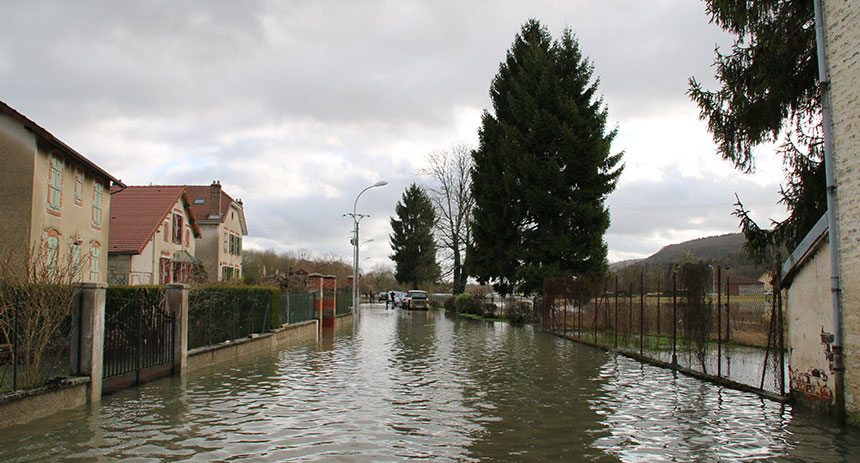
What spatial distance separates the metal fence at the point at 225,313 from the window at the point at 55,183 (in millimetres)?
9177

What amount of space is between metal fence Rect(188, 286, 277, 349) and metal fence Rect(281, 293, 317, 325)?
2549 mm

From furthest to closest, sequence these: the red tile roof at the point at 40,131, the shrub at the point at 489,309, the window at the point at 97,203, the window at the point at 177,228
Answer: the shrub at the point at 489,309 < the window at the point at 177,228 < the window at the point at 97,203 < the red tile roof at the point at 40,131

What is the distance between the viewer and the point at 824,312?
31.0 ft

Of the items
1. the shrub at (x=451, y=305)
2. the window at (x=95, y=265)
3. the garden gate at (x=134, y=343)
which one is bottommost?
the shrub at (x=451, y=305)

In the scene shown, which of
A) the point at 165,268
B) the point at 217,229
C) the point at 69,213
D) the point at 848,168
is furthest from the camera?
the point at 217,229

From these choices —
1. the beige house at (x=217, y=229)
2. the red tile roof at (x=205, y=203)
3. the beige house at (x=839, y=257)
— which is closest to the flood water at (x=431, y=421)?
the beige house at (x=839, y=257)

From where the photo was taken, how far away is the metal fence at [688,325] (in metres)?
13.1

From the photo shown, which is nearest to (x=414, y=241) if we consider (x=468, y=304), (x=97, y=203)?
(x=468, y=304)

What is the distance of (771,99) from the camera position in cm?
1255

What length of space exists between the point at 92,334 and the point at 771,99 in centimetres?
1255

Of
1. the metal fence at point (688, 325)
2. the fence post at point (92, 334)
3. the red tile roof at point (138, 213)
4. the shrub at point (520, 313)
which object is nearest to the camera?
the fence post at point (92, 334)

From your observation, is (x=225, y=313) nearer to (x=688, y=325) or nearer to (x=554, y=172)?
(x=688, y=325)

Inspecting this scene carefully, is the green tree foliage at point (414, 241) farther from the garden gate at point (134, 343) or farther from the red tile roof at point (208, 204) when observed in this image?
the garden gate at point (134, 343)

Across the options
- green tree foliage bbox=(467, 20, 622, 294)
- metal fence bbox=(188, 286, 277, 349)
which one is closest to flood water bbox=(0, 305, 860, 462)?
metal fence bbox=(188, 286, 277, 349)
